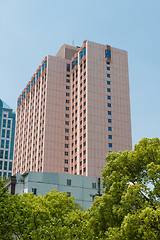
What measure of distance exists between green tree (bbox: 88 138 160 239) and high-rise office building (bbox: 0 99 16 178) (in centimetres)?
14150

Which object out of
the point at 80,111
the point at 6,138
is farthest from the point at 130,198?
the point at 6,138

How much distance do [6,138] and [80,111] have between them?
276 ft

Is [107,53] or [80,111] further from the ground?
[107,53]

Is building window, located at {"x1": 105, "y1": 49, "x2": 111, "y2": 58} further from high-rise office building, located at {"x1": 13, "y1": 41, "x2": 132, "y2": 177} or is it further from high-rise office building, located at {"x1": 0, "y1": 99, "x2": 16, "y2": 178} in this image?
high-rise office building, located at {"x1": 0, "y1": 99, "x2": 16, "y2": 178}

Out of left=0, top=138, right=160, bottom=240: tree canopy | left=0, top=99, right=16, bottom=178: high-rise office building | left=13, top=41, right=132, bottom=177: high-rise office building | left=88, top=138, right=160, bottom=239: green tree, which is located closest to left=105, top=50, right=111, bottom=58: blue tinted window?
left=13, top=41, right=132, bottom=177: high-rise office building

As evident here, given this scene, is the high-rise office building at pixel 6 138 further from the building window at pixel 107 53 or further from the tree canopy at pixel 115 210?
the tree canopy at pixel 115 210

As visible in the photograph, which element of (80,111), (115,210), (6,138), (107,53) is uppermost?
(107,53)

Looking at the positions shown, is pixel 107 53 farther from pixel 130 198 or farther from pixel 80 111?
pixel 130 198

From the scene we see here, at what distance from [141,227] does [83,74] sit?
270 ft

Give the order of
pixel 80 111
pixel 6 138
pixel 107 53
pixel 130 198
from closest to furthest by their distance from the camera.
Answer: pixel 130 198
pixel 80 111
pixel 107 53
pixel 6 138

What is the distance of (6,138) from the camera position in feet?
579

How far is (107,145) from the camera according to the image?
9500 centimetres

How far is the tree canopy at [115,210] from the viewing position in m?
25.4

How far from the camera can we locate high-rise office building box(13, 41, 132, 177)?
95.4 meters
